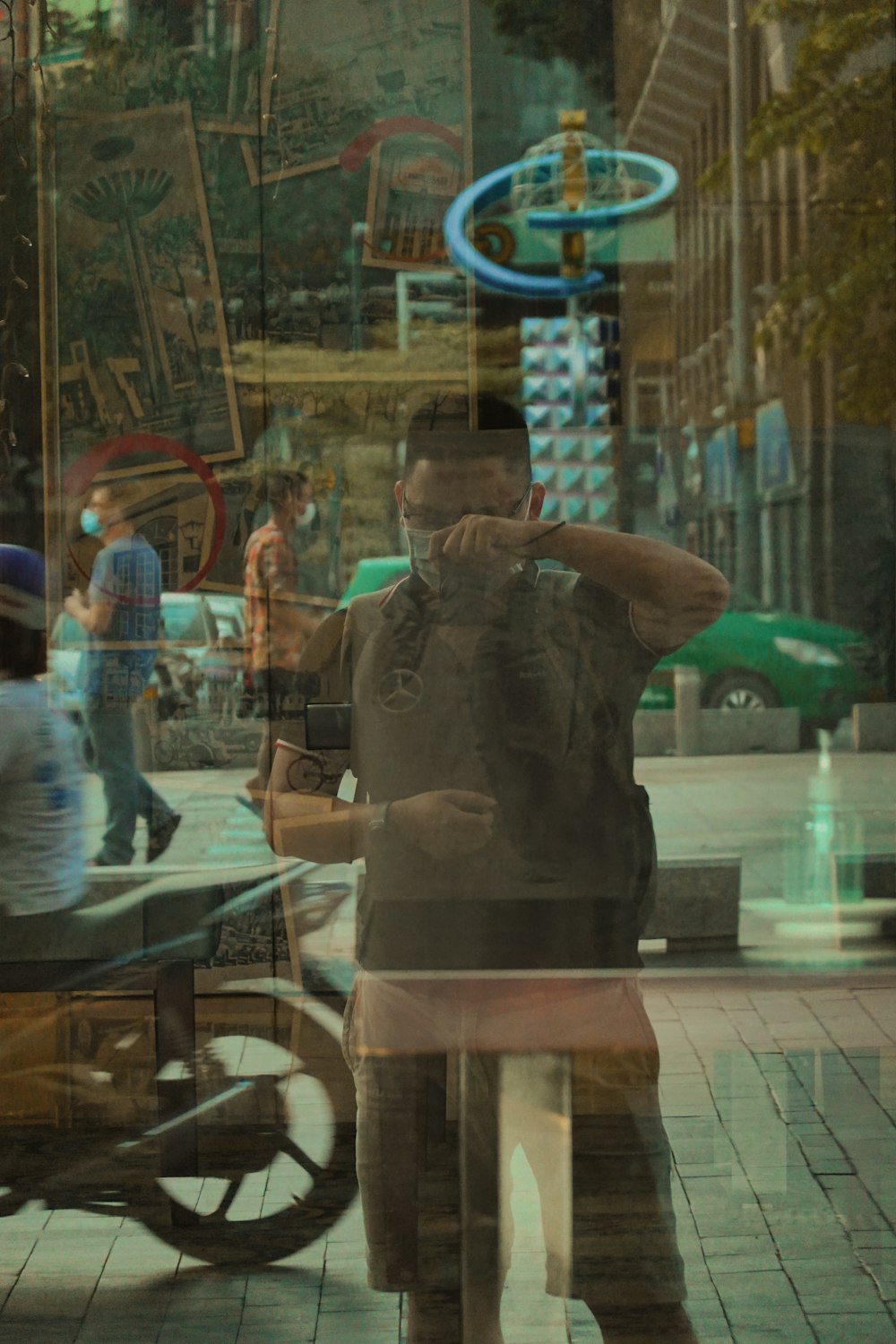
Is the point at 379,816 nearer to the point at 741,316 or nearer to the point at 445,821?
the point at 445,821

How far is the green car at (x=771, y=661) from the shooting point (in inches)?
142

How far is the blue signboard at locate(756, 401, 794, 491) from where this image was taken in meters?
3.58

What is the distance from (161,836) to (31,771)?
0.31 metres

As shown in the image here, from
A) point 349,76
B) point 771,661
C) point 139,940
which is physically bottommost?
point 139,940

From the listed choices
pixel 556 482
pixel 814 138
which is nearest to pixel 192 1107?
pixel 556 482

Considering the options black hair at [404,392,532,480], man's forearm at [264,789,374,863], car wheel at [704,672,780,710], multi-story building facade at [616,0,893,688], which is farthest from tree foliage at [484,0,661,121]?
man's forearm at [264,789,374,863]

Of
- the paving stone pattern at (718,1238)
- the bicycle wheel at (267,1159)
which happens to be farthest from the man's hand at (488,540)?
the bicycle wheel at (267,1159)

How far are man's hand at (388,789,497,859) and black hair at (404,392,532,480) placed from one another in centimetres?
65

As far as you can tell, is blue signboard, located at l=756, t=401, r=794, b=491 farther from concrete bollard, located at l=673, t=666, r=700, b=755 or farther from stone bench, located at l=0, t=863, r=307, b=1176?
stone bench, located at l=0, t=863, r=307, b=1176

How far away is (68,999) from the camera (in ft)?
13.3

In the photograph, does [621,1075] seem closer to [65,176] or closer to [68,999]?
[68,999]

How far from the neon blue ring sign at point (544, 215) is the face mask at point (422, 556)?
1.65 ft

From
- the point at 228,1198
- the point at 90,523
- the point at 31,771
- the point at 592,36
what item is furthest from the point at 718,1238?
the point at 592,36

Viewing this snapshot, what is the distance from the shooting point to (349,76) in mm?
3674
